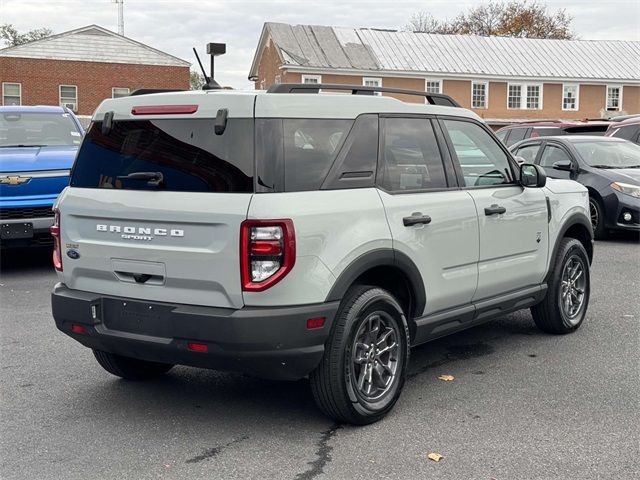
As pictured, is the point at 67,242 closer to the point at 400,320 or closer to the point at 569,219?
the point at 400,320

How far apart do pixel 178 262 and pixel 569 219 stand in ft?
12.0

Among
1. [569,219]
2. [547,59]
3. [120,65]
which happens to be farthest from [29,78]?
[569,219]

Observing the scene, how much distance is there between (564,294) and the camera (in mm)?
6457

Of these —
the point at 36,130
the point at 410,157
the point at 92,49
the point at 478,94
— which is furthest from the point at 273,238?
the point at 478,94

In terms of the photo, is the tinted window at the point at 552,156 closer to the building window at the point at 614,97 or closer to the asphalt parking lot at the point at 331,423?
the asphalt parking lot at the point at 331,423

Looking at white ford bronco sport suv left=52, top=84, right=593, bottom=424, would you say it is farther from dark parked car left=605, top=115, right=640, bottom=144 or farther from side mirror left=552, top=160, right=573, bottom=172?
dark parked car left=605, top=115, right=640, bottom=144

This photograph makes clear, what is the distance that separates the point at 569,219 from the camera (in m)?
6.38

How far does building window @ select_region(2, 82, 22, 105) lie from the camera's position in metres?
39.6

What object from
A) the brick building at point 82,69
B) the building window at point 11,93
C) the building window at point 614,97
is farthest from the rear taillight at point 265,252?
the building window at point 614,97

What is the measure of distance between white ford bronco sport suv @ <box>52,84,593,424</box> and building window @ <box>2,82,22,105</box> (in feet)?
126

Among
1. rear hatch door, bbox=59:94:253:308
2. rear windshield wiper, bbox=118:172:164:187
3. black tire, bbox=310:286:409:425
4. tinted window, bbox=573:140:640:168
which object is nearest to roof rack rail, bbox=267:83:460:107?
rear hatch door, bbox=59:94:253:308

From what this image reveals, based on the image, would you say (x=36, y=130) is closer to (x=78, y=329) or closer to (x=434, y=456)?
(x=78, y=329)

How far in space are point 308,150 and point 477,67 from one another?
41.1 m

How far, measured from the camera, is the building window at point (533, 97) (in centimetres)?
4434
